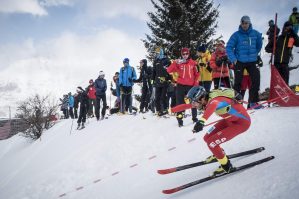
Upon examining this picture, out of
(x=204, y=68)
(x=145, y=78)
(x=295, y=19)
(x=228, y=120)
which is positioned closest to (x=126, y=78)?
(x=145, y=78)

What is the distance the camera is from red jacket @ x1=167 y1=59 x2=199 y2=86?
843cm

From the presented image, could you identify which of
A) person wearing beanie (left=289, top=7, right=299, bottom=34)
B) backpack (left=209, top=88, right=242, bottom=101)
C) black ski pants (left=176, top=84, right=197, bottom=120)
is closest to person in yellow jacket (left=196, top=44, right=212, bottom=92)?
black ski pants (left=176, top=84, right=197, bottom=120)

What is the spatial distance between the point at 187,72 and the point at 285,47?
2.86 meters

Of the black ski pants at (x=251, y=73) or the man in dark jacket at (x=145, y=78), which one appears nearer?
the black ski pants at (x=251, y=73)

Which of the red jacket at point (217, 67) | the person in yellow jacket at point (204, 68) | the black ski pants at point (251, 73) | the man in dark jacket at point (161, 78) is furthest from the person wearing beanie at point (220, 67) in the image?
the man in dark jacket at point (161, 78)

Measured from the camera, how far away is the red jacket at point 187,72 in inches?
332

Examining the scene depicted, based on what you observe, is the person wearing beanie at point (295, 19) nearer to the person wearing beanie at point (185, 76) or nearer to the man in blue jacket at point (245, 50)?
the man in blue jacket at point (245, 50)

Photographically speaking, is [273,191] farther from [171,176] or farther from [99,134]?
[99,134]

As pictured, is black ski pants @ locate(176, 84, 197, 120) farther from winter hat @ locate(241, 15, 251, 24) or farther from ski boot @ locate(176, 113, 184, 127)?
winter hat @ locate(241, 15, 251, 24)

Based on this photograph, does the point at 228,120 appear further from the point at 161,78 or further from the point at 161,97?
the point at 161,97

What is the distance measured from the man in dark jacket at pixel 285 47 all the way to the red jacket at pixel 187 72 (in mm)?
2384

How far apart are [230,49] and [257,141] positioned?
259 cm

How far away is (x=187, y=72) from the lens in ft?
27.7

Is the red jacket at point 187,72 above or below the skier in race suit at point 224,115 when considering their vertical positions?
above
